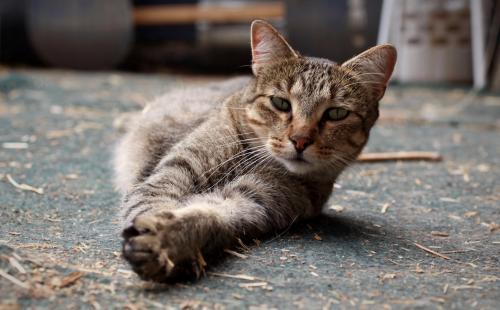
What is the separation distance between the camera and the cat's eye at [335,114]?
84.4 inches

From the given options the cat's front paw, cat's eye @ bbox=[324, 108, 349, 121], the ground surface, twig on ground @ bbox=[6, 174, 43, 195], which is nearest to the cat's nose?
cat's eye @ bbox=[324, 108, 349, 121]

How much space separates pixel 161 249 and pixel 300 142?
2.24 ft

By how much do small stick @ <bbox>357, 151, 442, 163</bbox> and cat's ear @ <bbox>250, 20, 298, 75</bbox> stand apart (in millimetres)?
1251

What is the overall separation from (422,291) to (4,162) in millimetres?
2126

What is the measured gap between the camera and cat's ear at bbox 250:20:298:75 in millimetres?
2275

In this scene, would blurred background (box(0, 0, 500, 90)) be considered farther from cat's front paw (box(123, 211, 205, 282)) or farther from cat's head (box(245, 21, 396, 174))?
cat's front paw (box(123, 211, 205, 282))

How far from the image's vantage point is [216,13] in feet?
23.6

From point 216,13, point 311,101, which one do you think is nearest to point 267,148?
point 311,101

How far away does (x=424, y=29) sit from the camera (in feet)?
22.8

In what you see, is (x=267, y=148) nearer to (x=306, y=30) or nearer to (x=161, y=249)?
(x=161, y=249)

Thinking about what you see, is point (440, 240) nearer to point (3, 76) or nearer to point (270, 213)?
point (270, 213)

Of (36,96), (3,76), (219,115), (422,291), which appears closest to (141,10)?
(3,76)

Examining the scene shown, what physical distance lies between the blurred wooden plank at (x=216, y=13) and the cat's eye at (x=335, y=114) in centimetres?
512

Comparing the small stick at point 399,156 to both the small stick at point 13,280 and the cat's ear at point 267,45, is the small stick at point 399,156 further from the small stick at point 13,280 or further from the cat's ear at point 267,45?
the small stick at point 13,280
